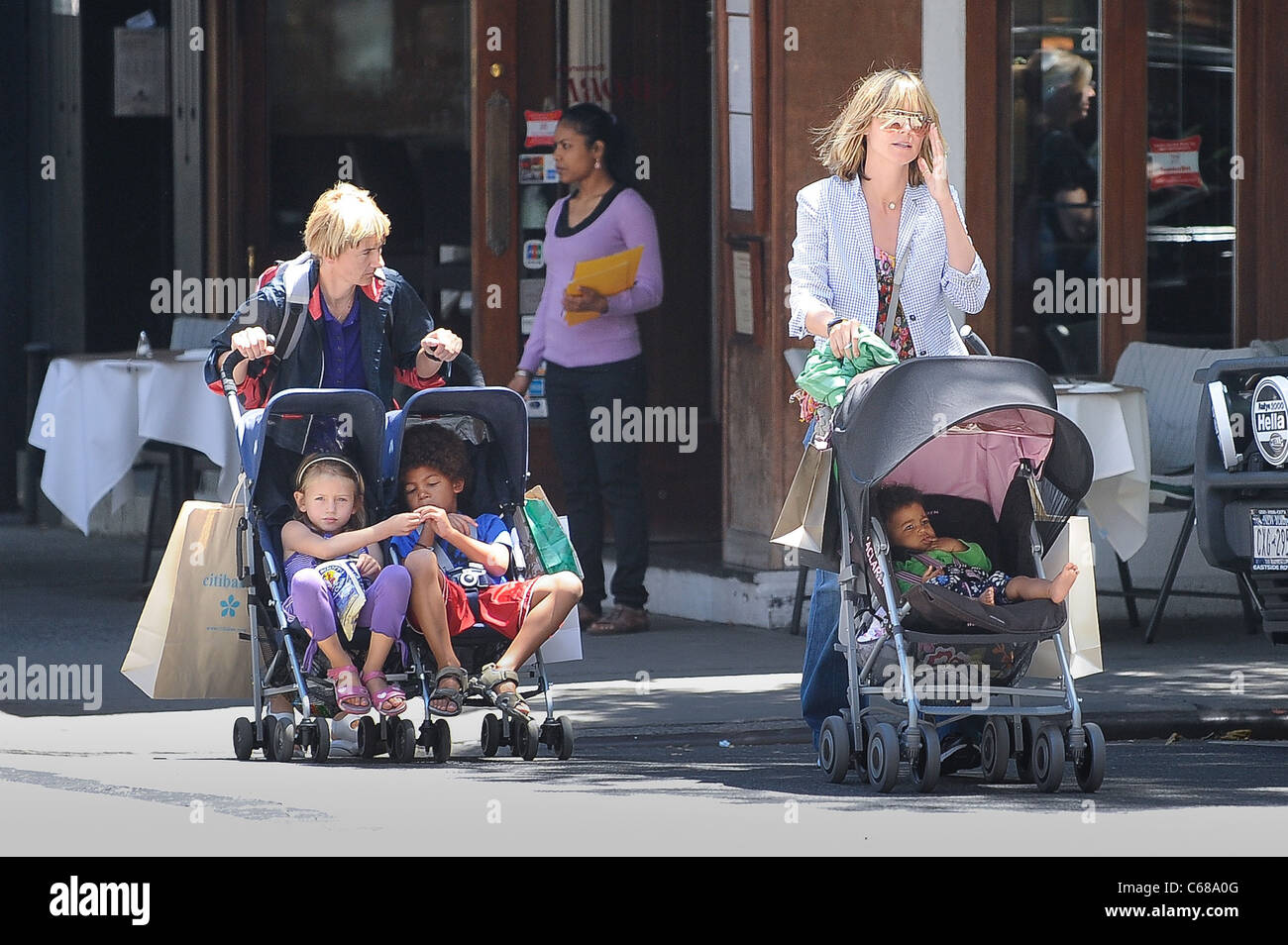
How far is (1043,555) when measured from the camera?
24.4 ft

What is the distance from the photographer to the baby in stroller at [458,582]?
768 centimetres

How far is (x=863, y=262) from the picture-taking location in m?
7.45

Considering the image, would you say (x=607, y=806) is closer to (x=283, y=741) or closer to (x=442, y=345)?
(x=283, y=741)

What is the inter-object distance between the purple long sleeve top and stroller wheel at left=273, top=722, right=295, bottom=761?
3.40m

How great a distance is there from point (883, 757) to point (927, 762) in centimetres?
13

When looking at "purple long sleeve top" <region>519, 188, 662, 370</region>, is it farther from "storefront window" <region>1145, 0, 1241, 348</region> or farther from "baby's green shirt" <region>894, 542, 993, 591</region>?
"baby's green shirt" <region>894, 542, 993, 591</region>

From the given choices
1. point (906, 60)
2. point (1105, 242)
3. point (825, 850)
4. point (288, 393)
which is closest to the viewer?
point (825, 850)

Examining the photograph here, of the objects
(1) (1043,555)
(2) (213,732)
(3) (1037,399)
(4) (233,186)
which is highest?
(4) (233,186)

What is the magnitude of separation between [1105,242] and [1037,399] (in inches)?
198

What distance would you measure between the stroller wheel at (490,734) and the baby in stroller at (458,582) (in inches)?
5.3

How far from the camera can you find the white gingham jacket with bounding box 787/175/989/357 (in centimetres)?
745

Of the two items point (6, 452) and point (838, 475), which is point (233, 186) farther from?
point (838, 475)

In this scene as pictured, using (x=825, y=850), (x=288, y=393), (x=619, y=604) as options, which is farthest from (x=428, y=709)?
(x=619, y=604)

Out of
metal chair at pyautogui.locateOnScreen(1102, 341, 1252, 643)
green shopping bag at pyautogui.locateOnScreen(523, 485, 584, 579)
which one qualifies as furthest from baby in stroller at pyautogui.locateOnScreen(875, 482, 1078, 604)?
metal chair at pyautogui.locateOnScreen(1102, 341, 1252, 643)
